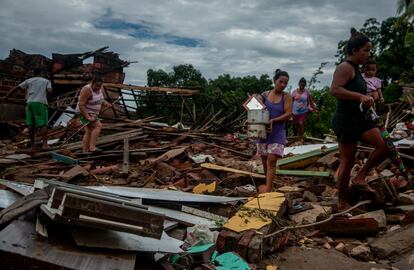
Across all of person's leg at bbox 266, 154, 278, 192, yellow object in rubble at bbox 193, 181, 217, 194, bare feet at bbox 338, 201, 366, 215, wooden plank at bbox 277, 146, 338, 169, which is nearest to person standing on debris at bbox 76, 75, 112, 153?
yellow object in rubble at bbox 193, 181, 217, 194

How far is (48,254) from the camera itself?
7.89 ft

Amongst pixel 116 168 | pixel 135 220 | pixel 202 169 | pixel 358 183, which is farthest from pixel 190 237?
pixel 116 168

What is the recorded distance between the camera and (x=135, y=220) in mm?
2664

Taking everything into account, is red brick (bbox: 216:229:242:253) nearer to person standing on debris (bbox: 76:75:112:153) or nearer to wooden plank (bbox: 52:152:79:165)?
wooden plank (bbox: 52:152:79:165)

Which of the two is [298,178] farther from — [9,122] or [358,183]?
[9,122]

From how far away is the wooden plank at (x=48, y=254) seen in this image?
2336 millimetres

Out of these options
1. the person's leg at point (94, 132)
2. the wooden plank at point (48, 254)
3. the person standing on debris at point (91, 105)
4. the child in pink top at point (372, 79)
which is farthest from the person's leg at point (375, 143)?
the person's leg at point (94, 132)

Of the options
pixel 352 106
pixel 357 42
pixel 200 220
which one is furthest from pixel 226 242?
pixel 357 42

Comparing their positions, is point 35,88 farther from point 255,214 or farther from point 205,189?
point 255,214

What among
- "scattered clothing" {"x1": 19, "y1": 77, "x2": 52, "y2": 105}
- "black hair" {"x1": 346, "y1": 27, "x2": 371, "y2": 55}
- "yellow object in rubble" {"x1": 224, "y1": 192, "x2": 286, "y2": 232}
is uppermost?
"black hair" {"x1": 346, "y1": 27, "x2": 371, "y2": 55}

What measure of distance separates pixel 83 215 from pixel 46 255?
29 centimetres

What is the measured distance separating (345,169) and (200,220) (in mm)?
1535

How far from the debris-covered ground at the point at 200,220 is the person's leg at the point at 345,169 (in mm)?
138

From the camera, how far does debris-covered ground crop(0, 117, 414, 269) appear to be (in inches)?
100
